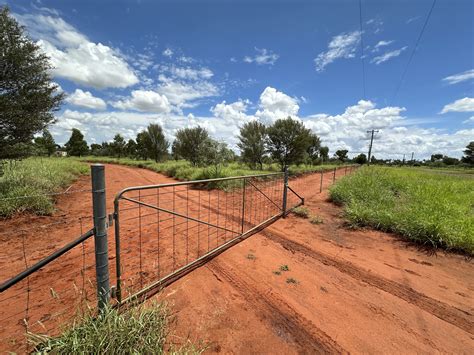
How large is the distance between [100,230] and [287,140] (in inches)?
798

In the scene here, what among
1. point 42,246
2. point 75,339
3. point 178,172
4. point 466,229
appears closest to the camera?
point 75,339

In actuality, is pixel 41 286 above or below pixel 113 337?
below

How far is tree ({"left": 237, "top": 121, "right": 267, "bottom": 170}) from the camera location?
21.9 meters

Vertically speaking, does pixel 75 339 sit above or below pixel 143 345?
above

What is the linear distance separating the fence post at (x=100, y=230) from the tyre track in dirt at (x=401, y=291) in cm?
326

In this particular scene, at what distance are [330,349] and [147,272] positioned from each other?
2570 mm

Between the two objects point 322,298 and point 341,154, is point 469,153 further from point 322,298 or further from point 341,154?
point 322,298

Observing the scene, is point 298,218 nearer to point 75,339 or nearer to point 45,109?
point 75,339

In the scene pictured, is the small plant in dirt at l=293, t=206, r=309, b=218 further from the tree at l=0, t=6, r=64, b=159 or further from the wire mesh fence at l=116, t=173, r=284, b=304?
the tree at l=0, t=6, r=64, b=159

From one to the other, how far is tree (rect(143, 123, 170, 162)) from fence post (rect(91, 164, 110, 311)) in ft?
99.4

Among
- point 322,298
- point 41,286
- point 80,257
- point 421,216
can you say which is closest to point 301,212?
point 421,216

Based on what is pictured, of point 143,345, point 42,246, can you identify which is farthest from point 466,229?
point 42,246

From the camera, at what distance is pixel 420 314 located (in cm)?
264

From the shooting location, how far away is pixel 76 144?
40219 millimetres
